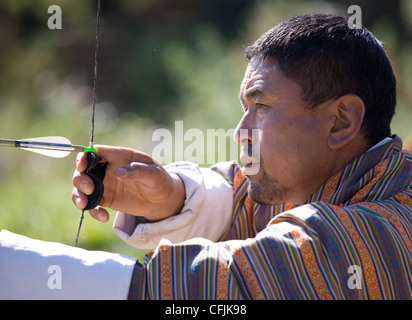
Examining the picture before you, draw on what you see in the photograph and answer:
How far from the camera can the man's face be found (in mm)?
1737

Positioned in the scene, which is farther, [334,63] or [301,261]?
[334,63]

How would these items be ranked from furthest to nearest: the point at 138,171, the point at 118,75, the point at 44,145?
1. the point at 118,75
2. the point at 138,171
3. the point at 44,145

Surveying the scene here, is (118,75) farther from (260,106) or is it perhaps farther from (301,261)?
(301,261)

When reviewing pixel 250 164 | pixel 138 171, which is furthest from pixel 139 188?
pixel 250 164

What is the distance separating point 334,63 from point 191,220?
0.68 metres

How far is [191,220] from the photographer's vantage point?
2.05 metres

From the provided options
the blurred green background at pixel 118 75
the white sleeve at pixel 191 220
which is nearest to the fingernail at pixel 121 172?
the white sleeve at pixel 191 220

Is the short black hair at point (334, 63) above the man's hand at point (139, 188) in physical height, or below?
above

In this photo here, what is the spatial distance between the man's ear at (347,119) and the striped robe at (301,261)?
0.83ft

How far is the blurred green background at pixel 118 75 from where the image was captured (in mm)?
4957

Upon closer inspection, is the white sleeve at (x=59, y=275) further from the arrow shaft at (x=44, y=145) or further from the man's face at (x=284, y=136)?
the man's face at (x=284, y=136)

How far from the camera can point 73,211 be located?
470cm

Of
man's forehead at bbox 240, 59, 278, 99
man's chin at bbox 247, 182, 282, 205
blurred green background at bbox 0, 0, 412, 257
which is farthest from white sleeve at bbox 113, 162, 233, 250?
blurred green background at bbox 0, 0, 412, 257
